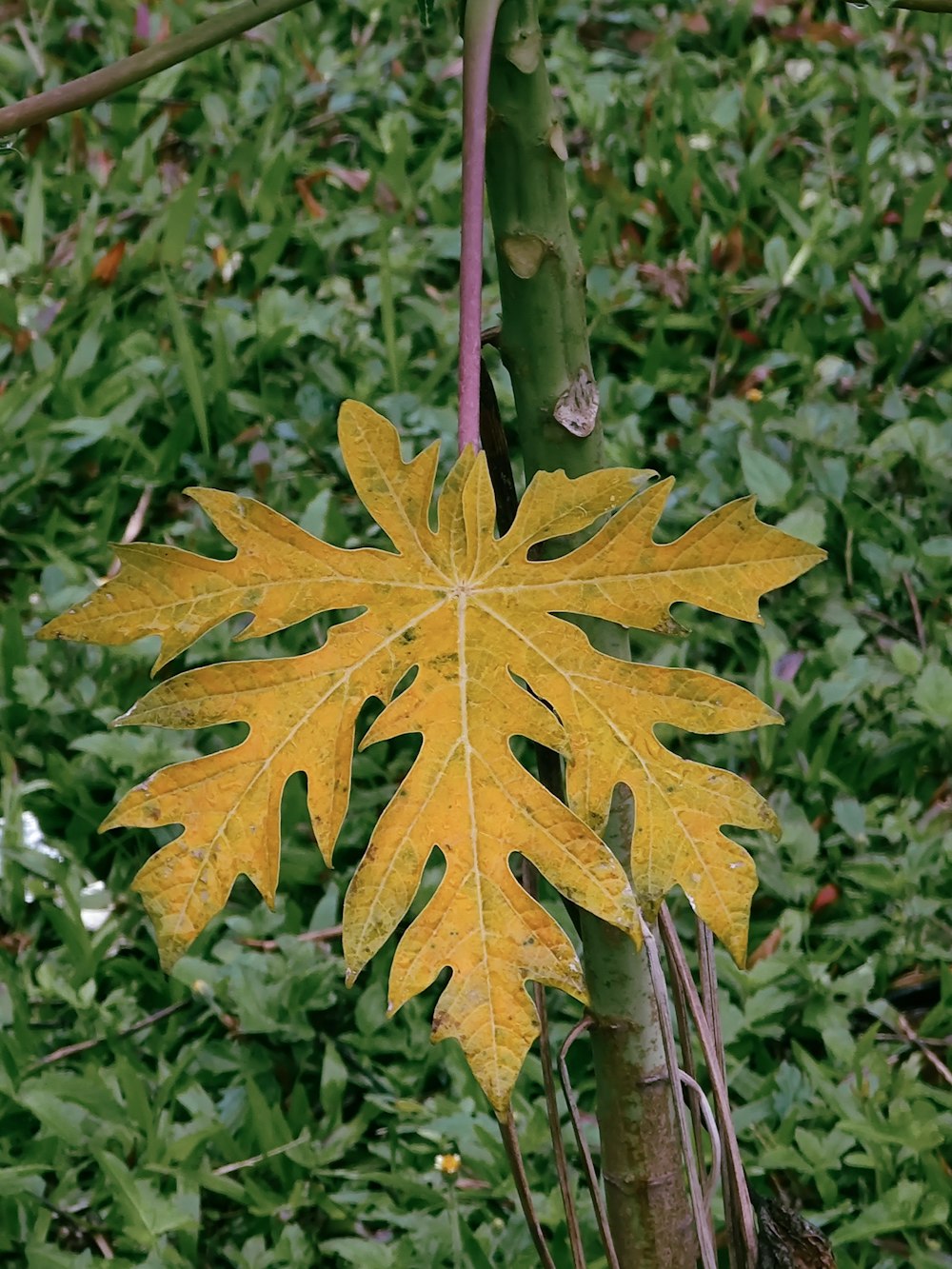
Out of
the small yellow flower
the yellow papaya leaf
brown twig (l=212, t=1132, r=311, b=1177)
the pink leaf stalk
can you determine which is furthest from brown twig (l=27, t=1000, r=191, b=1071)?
the pink leaf stalk

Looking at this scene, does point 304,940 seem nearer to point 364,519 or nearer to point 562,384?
point 364,519

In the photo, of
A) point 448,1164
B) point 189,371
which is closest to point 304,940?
point 448,1164

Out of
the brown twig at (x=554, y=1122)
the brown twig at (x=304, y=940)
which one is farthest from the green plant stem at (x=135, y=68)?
the brown twig at (x=304, y=940)

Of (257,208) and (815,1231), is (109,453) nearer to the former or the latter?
(257,208)

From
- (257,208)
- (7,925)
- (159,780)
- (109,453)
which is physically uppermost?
(257,208)

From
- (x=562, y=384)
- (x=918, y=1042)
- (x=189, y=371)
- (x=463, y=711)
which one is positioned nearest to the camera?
(x=463, y=711)

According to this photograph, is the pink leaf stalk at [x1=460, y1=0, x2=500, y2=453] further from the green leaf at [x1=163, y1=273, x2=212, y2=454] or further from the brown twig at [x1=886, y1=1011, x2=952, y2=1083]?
the green leaf at [x1=163, y1=273, x2=212, y2=454]

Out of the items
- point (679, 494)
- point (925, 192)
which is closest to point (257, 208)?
point (679, 494)

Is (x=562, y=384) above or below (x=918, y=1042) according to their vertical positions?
above
